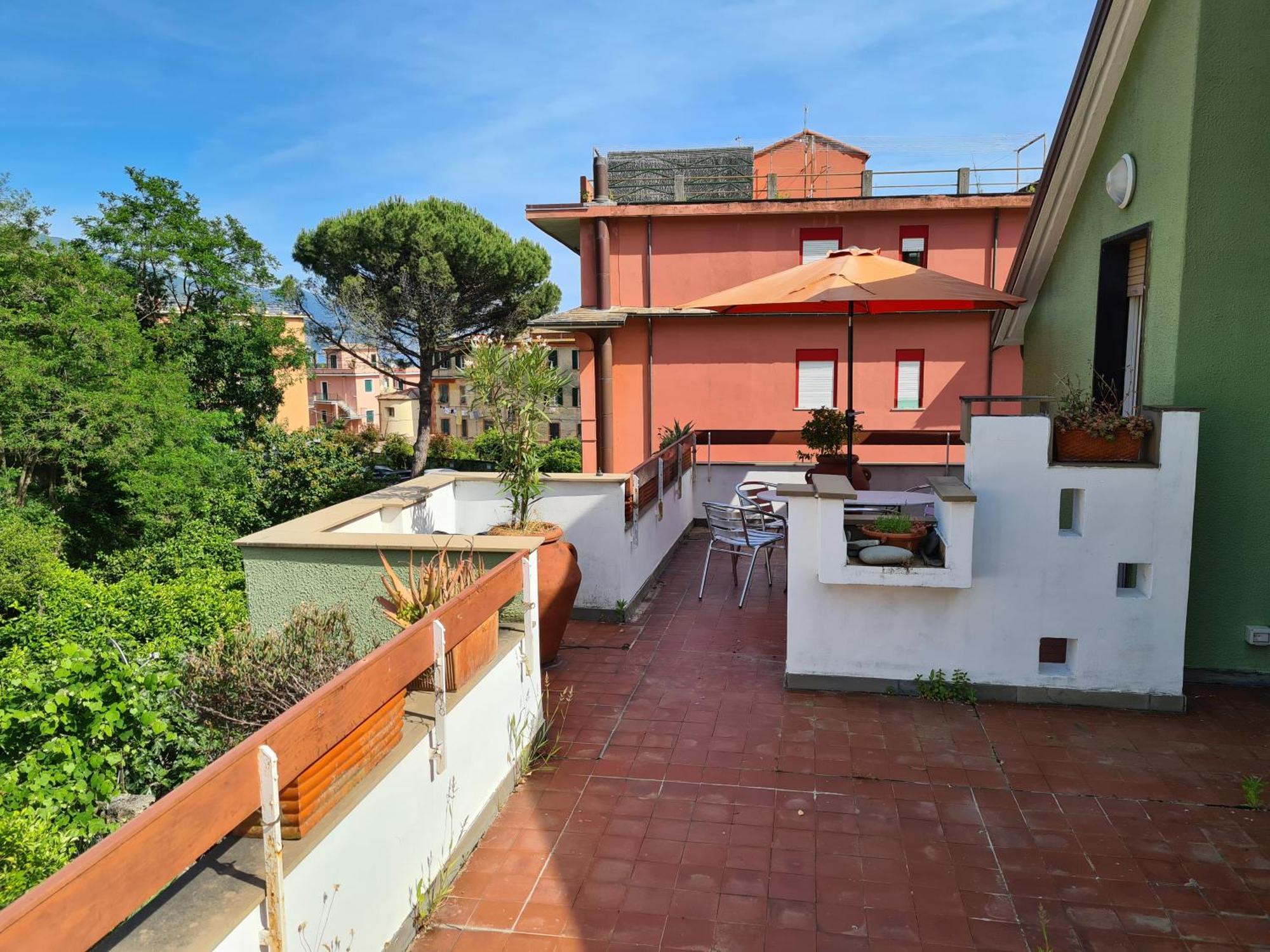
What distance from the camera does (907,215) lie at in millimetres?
16516

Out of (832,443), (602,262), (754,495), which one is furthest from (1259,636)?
(602,262)

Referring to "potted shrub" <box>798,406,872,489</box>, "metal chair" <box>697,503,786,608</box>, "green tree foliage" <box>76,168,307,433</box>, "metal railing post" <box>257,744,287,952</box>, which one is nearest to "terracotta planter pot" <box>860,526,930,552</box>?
"metal chair" <box>697,503,786,608</box>

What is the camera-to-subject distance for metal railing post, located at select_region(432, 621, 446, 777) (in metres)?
3.67

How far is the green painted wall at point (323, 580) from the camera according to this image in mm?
5949

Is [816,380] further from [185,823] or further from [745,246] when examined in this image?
[185,823]

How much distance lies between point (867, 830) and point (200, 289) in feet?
84.2

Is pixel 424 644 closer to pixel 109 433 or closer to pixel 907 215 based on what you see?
pixel 907 215

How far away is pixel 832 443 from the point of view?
9656 mm

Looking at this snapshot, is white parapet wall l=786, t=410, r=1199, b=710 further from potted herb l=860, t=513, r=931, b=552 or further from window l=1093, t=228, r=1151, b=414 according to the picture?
window l=1093, t=228, r=1151, b=414

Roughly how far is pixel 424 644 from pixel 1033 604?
410cm

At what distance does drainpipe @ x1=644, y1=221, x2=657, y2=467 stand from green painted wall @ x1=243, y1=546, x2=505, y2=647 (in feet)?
36.2

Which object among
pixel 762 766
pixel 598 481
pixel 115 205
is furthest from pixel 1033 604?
pixel 115 205

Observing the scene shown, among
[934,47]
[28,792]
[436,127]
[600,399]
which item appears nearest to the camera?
[28,792]

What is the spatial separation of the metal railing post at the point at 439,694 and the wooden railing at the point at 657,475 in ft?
14.3
